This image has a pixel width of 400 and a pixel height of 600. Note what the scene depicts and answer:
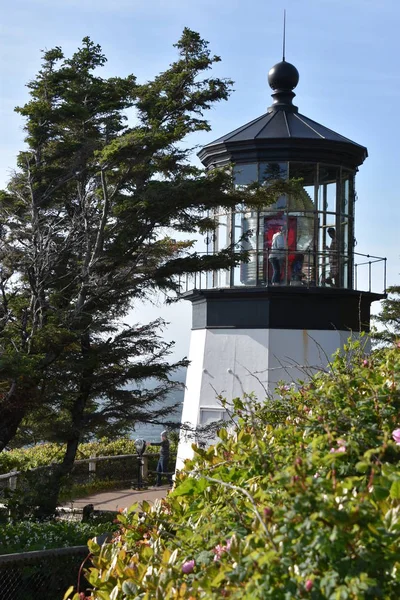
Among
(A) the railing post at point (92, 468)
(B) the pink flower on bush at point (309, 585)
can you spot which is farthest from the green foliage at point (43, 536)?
(A) the railing post at point (92, 468)

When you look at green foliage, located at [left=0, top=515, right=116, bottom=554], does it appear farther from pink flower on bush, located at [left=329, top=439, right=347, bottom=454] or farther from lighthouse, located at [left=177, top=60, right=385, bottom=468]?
pink flower on bush, located at [left=329, top=439, right=347, bottom=454]

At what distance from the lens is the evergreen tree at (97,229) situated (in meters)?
13.8

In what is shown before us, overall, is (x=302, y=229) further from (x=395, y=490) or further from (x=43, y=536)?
(x=395, y=490)

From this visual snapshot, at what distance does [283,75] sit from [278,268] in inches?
146

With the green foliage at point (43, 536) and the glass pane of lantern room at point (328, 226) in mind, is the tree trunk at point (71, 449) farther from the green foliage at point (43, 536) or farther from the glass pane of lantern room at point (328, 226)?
the glass pane of lantern room at point (328, 226)

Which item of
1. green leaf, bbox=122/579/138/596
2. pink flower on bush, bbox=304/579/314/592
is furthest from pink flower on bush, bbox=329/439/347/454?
green leaf, bbox=122/579/138/596

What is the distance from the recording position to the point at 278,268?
50.3 feet

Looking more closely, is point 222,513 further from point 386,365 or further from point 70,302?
point 70,302

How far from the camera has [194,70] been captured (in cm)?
1575

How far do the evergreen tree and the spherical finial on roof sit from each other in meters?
1.21

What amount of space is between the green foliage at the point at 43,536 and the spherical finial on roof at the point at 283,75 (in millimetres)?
9001

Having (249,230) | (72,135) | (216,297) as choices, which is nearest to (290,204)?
(249,230)

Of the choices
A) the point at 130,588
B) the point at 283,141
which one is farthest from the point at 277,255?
the point at 130,588

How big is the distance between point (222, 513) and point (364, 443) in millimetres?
732
